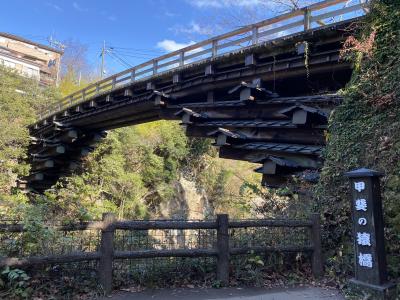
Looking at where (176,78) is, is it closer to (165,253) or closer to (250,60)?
(250,60)

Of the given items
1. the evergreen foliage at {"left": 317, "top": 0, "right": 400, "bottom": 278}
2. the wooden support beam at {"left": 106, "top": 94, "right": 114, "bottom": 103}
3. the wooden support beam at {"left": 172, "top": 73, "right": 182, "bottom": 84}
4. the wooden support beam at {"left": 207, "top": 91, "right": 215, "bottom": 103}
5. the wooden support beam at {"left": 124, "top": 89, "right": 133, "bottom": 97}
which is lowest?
the evergreen foliage at {"left": 317, "top": 0, "right": 400, "bottom": 278}

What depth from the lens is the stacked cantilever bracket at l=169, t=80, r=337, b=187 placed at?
9297mm

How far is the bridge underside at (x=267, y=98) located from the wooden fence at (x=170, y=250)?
2957 millimetres

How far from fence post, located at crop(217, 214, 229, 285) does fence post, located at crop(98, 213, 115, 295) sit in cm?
169

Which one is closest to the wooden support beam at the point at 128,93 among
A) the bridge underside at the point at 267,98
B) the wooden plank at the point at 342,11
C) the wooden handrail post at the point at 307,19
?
the bridge underside at the point at 267,98

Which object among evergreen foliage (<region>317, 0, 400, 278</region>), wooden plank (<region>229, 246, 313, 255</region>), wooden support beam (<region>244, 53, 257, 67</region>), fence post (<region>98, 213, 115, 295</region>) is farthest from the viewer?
wooden support beam (<region>244, 53, 257, 67</region>)

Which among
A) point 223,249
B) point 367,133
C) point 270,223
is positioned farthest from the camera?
point 367,133

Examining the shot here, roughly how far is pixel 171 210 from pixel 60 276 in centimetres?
2101

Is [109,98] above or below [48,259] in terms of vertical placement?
above

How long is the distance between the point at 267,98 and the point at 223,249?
612cm

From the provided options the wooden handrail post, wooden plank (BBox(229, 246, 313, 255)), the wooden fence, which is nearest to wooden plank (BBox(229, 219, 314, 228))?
the wooden fence

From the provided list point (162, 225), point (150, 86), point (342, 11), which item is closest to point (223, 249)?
point (162, 225)

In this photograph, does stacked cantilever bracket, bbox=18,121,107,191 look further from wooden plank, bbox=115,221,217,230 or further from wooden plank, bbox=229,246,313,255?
wooden plank, bbox=229,246,313,255

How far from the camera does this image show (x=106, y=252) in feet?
17.7
